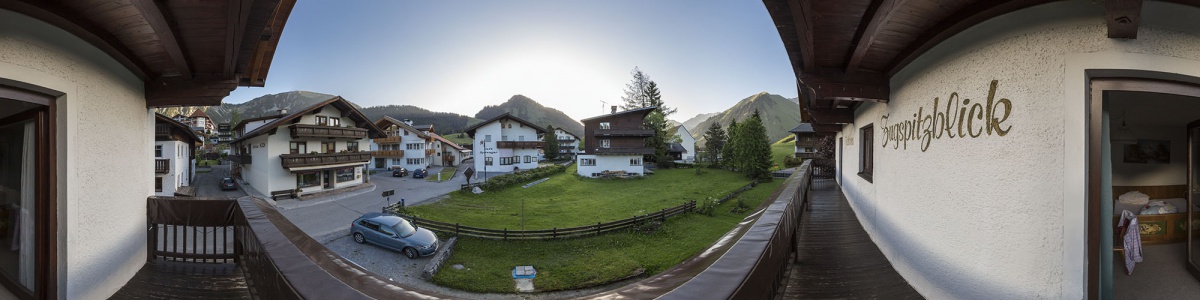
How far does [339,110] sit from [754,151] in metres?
28.6

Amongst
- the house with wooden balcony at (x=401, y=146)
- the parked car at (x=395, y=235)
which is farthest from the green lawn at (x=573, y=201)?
the house with wooden balcony at (x=401, y=146)

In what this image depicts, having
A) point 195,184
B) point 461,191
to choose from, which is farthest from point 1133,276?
point 195,184

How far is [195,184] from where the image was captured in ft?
89.3

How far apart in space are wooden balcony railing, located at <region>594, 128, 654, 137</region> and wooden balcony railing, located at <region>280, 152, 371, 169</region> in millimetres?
17752

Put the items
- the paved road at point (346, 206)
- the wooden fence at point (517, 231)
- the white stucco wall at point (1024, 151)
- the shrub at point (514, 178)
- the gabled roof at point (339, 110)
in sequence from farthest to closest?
1. the shrub at point (514, 178)
2. the gabled roof at point (339, 110)
3. the paved road at point (346, 206)
4. the wooden fence at point (517, 231)
5. the white stucco wall at point (1024, 151)

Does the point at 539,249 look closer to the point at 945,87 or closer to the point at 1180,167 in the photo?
the point at 945,87

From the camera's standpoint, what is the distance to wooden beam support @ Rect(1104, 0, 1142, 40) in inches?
64.3

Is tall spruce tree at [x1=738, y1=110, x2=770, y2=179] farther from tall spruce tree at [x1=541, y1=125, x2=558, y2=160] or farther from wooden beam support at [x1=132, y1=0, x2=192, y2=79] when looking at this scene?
wooden beam support at [x1=132, y1=0, x2=192, y2=79]

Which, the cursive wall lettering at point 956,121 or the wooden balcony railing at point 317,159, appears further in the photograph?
the wooden balcony railing at point 317,159

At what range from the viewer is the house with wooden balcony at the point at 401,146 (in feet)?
119

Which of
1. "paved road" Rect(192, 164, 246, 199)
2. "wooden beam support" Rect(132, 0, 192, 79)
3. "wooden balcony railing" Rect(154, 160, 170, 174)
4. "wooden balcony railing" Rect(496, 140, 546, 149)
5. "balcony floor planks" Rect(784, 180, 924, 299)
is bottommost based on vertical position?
"paved road" Rect(192, 164, 246, 199)

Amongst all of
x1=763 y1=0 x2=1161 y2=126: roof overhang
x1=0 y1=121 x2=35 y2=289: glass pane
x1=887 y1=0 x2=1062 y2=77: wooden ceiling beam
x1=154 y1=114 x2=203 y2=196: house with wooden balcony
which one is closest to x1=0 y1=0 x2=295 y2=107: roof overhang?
x1=0 y1=121 x2=35 y2=289: glass pane

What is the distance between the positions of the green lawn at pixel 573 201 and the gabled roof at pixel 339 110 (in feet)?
25.5

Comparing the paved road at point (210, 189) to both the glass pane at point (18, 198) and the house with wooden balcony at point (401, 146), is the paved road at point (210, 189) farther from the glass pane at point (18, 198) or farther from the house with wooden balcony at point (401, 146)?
the glass pane at point (18, 198)
